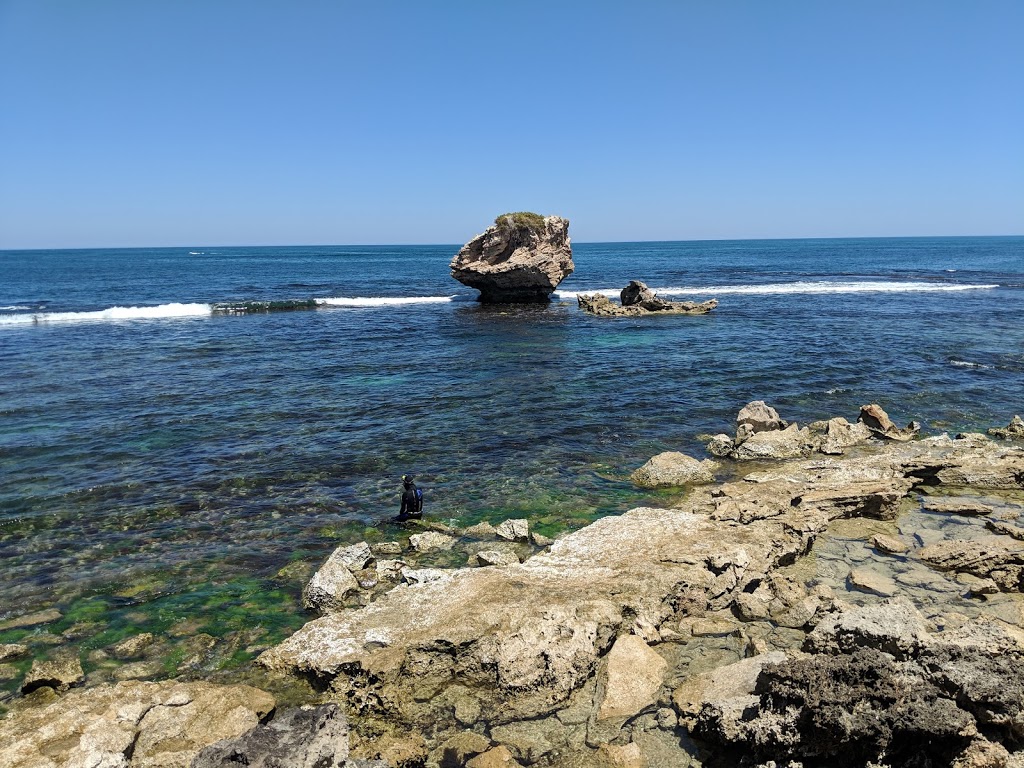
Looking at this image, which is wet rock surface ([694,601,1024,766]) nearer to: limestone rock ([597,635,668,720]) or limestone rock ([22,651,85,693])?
limestone rock ([597,635,668,720])

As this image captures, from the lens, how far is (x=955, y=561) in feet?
37.6

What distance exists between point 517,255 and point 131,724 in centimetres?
4856

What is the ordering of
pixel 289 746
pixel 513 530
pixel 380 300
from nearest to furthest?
pixel 289 746 → pixel 513 530 → pixel 380 300

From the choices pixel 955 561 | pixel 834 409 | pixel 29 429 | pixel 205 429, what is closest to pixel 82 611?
pixel 205 429

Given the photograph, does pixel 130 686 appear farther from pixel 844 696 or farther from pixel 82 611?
pixel 844 696

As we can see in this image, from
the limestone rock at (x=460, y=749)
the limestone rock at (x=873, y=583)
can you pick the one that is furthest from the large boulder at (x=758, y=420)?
the limestone rock at (x=460, y=749)

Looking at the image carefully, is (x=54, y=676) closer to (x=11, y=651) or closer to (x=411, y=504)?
(x=11, y=651)

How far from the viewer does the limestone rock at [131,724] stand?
23.6 ft

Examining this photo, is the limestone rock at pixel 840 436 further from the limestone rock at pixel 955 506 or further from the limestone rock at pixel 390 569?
the limestone rock at pixel 390 569

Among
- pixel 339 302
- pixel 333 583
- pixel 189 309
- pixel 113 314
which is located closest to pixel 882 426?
pixel 333 583

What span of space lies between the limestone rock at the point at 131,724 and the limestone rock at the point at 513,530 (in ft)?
20.7

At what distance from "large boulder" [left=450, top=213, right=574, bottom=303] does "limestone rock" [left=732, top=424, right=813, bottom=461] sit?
36.8m

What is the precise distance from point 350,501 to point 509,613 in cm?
804

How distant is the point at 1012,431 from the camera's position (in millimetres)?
19875
